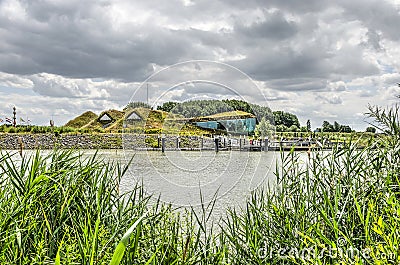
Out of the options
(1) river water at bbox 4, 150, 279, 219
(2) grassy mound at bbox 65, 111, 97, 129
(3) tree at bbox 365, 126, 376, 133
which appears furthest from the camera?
(2) grassy mound at bbox 65, 111, 97, 129

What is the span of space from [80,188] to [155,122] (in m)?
2.81

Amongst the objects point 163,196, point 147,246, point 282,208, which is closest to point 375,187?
point 282,208

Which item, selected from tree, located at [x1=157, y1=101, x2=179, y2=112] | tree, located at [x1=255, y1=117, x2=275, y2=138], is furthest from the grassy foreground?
tree, located at [x1=255, y1=117, x2=275, y2=138]

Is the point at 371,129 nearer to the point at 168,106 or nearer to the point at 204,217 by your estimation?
the point at 204,217

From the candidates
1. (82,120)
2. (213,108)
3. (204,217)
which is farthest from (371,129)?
(82,120)

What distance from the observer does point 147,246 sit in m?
2.39

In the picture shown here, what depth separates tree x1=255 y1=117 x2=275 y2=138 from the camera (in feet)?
17.0

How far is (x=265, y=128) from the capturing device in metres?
5.42

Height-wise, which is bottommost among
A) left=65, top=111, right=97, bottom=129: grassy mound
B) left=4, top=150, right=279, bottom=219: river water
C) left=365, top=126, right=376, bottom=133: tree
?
left=4, top=150, right=279, bottom=219: river water

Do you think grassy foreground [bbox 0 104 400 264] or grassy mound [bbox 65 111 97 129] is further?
grassy mound [bbox 65 111 97 129]

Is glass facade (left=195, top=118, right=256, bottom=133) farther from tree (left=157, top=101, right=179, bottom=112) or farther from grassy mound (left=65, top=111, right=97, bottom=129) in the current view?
grassy mound (left=65, top=111, right=97, bottom=129)

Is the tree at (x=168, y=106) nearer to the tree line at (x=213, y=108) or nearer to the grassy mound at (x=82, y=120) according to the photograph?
the tree line at (x=213, y=108)

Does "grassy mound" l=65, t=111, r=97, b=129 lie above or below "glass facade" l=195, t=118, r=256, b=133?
above

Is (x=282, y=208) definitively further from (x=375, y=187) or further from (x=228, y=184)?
(x=228, y=184)
